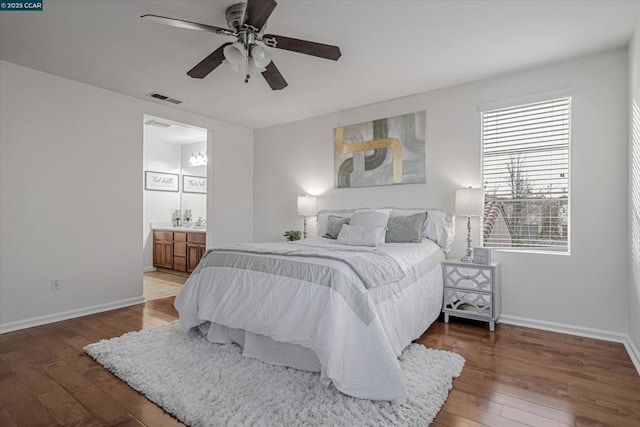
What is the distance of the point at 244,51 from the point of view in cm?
229

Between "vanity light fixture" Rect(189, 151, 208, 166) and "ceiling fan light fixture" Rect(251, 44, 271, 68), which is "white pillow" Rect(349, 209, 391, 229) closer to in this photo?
"ceiling fan light fixture" Rect(251, 44, 271, 68)

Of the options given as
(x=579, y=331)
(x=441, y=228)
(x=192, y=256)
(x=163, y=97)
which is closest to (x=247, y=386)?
(x=441, y=228)

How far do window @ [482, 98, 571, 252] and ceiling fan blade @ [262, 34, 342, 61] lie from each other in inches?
81.5

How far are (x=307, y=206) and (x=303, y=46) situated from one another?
2.57 metres

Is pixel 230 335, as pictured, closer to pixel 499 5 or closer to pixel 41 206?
pixel 41 206

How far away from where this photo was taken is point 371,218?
11.7 ft

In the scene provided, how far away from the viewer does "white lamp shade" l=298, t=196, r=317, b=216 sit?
4625 mm

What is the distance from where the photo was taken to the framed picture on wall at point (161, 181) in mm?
6330

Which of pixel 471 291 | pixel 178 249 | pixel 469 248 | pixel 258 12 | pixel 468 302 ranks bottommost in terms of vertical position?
pixel 468 302

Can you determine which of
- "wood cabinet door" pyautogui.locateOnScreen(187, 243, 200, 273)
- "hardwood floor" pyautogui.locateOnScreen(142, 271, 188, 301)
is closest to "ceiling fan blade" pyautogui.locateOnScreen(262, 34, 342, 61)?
"hardwood floor" pyautogui.locateOnScreen(142, 271, 188, 301)

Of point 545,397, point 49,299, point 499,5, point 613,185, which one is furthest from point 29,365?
point 613,185

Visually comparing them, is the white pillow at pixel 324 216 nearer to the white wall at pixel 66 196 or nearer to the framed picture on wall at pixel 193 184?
the white wall at pixel 66 196

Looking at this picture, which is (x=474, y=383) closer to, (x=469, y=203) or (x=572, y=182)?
(x=469, y=203)
